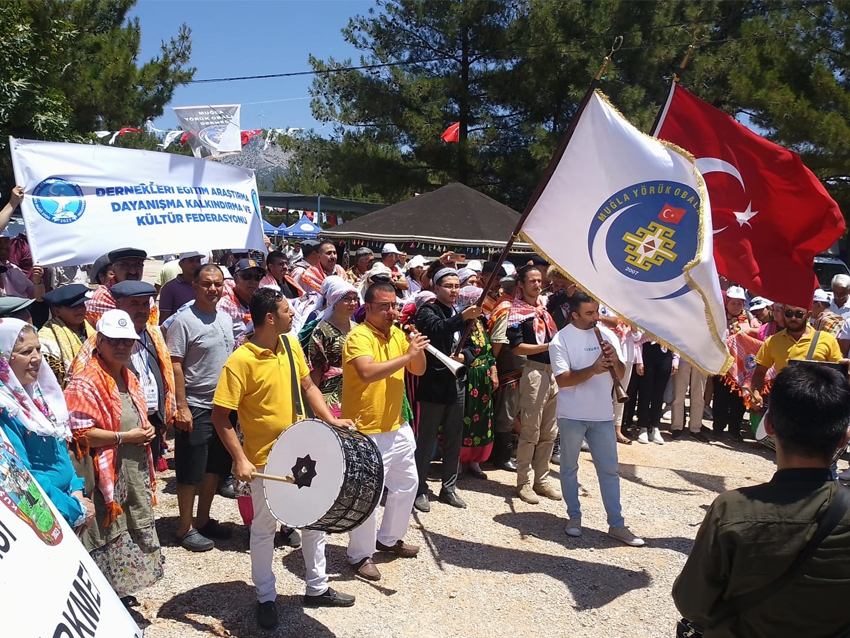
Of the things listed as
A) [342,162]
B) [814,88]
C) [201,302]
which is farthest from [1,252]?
[814,88]

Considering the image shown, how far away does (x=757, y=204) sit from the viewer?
19.5 ft

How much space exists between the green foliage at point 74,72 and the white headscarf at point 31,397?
25.1 feet

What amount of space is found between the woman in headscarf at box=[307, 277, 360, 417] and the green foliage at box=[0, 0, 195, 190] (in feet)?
21.3

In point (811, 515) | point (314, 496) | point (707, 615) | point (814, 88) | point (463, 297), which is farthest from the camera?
point (814, 88)

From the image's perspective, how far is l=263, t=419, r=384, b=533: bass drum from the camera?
380 cm

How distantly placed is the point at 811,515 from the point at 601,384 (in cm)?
347

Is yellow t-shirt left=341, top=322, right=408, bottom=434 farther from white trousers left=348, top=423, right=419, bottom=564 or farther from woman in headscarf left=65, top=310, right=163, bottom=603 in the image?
woman in headscarf left=65, top=310, right=163, bottom=603

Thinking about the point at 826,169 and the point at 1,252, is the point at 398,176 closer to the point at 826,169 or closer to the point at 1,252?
the point at 826,169

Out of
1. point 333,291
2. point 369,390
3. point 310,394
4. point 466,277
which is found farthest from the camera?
point 466,277

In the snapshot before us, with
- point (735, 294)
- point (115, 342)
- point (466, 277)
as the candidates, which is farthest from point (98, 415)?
point (735, 294)

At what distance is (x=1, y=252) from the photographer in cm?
856

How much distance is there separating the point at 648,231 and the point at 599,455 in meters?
1.78

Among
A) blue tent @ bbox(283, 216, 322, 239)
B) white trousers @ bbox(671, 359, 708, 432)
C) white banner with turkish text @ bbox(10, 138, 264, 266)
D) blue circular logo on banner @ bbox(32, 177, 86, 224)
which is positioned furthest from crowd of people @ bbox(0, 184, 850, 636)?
blue tent @ bbox(283, 216, 322, 239)

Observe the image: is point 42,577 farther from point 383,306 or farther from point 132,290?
point 383,306
